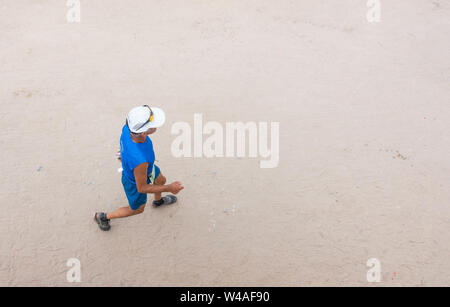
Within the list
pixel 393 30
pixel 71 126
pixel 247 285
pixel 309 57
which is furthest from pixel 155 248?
pixel 393 30

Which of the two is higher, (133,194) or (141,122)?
(141,122)

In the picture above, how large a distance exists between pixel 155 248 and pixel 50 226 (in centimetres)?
128

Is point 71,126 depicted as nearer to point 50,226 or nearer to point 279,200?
point 50,226

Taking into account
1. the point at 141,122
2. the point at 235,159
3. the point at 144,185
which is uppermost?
the point at 235,159

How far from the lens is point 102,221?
345 centimetres
